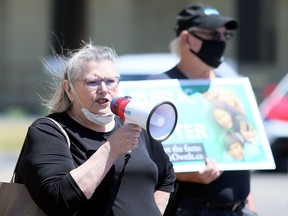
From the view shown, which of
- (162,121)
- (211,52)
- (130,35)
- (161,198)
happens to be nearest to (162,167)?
(161,198)

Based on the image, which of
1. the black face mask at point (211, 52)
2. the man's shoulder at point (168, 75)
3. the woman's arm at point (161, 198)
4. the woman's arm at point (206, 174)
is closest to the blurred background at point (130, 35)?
the black face mask at point (211, 52)

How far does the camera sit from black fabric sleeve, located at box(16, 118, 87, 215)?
349cm

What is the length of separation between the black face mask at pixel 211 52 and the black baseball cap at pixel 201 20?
0.10m

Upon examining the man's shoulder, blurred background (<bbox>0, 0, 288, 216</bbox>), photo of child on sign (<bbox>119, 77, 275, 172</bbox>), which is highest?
the man's shoulder

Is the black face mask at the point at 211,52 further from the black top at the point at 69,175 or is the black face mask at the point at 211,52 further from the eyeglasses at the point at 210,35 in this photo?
the black top at the point at 69,175

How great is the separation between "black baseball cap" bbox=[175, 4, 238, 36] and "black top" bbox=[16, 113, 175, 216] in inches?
54.8

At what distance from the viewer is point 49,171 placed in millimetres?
3539

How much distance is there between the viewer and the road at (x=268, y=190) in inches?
420

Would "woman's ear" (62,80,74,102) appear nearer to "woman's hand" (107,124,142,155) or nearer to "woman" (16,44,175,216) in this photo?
"woman" (16,44,175,216)

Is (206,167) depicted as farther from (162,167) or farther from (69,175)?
(69,175)

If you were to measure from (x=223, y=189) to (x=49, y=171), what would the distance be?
1524 mm

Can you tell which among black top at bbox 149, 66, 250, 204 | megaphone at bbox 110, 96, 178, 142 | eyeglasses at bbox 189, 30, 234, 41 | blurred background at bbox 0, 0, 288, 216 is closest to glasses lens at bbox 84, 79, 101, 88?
megaphone at bbox 110, 96, 178, 142

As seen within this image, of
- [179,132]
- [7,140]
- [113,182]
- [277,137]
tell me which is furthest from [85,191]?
[7,140]

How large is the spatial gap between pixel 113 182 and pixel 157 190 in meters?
0.43
